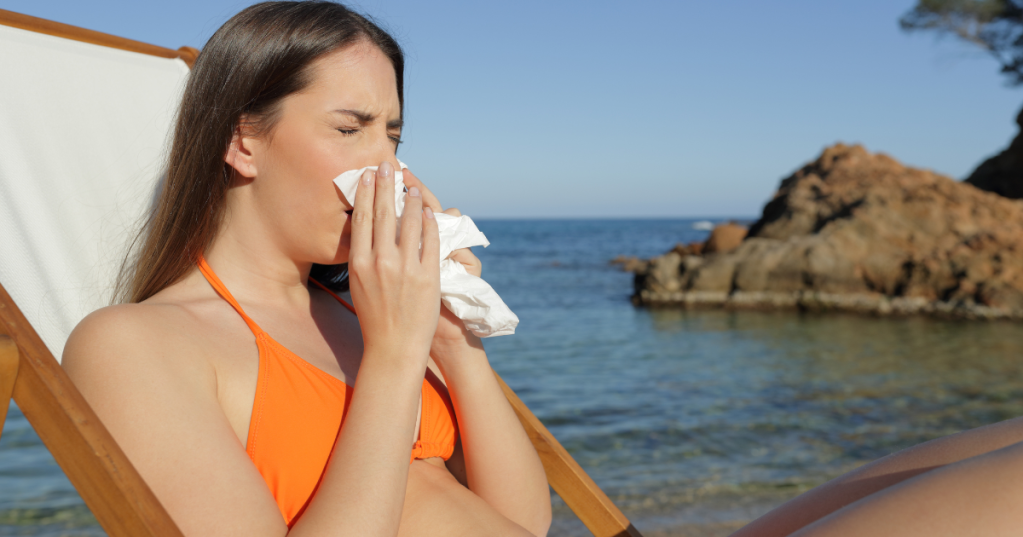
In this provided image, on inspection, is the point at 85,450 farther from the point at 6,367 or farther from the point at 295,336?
the point at 295,336

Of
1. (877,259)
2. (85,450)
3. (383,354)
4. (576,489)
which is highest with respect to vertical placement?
(383,354)

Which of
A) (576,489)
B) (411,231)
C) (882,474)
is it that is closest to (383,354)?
(411,231)

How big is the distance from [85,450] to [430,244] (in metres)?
0.71

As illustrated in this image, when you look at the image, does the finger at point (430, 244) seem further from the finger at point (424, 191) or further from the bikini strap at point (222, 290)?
the bikini strap at point (222, 290)

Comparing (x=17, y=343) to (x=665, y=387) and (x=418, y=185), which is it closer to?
(x=418, y=185)

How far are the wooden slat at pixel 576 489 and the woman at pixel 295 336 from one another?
16 cm

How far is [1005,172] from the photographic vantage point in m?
22.0

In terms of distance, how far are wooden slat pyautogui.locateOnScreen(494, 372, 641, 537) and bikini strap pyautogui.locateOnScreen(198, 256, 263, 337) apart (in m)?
0.77

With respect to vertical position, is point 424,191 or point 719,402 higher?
point 424,191

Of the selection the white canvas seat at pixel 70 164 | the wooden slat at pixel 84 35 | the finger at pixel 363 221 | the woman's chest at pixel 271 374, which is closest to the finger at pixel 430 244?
the finger at pixel 363 221

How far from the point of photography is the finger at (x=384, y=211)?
4.68ft

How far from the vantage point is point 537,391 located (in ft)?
26.2

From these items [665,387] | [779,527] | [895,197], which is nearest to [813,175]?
[895,197]

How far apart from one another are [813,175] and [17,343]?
→ 19.2 metres
